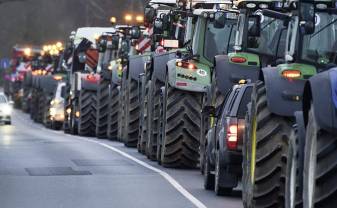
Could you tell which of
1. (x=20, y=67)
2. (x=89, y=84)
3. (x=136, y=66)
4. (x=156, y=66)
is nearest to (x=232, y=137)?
(x=156, y=66)

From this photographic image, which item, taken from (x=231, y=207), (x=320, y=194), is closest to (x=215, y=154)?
(x=231, y=207)

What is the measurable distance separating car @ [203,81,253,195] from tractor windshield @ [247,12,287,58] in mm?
1193

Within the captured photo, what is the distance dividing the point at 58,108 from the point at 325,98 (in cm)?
4224

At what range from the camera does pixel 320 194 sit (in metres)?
10.5

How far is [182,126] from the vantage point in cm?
2323

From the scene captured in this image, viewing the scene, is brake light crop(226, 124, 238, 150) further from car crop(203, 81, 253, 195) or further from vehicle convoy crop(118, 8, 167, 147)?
vehicle convoy crop(118, 8, 167, 147)

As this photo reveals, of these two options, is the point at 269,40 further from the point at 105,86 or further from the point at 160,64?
the point at 105,86

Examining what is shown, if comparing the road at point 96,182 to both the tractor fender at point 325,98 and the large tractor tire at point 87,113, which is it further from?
the large tractor tire at point 87,113

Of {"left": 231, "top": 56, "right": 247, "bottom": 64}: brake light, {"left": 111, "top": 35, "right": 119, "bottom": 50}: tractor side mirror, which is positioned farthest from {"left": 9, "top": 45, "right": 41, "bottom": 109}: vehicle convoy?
{"left": 231, "top": 56, "right": 247, "bottom": 64}: brake light

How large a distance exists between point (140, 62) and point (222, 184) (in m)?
14.4

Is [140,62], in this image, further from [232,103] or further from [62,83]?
[62,83]

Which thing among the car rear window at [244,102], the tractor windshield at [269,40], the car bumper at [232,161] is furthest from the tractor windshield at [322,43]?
the tractor windshield at [269,40]

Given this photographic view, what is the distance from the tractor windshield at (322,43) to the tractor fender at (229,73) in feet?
13.7

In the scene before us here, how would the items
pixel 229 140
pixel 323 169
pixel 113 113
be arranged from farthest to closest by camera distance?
pixel 113 113
pixel 229 140
pixel 323 169
